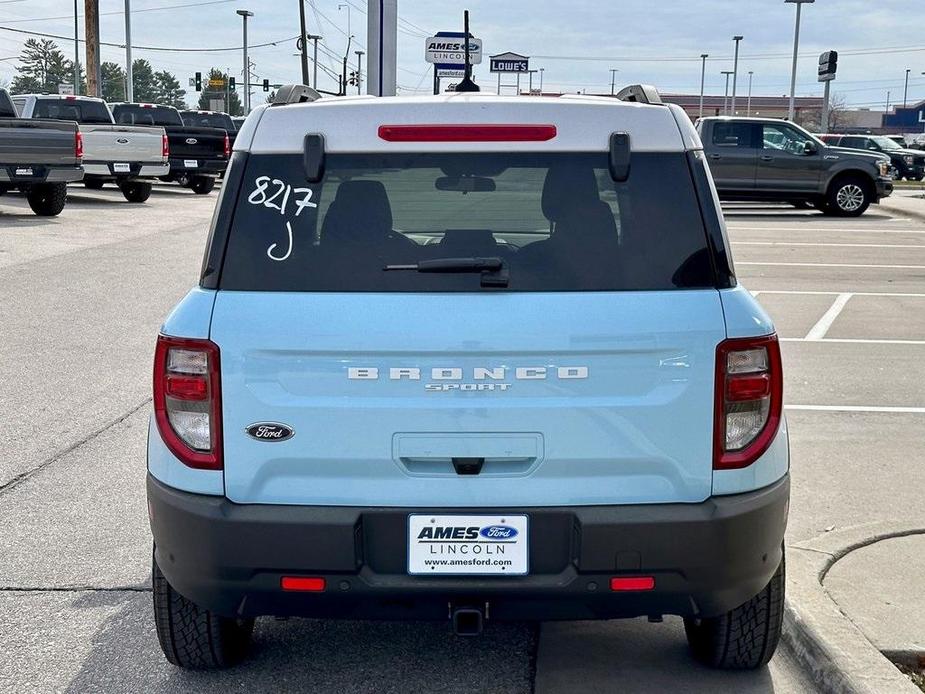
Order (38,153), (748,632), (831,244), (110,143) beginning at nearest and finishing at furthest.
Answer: (748,632) → (831,244) → (38,153) → (110,143)

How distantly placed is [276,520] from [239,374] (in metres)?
0.42

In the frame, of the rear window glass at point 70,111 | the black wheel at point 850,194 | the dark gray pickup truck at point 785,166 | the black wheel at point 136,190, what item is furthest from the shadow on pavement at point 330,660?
the rear window glass at point 70,111

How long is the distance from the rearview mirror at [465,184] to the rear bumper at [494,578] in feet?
3.06

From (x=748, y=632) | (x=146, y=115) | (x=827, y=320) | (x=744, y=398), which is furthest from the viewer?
(x=146, y=115)

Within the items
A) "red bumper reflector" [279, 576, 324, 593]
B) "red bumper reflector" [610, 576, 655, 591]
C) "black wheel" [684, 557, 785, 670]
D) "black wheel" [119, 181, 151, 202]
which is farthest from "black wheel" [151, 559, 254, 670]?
"black wheel" [119, 181, 151, 202]

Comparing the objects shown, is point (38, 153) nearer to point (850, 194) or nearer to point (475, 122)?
point (850, 194)

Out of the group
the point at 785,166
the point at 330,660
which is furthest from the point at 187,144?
the point at 330,660

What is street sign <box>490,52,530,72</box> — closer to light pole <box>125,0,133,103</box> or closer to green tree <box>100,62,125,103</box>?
light pole <box>125,0,133,103</box>

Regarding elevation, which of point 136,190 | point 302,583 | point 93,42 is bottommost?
point 136,190

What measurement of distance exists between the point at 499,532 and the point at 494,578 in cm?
13

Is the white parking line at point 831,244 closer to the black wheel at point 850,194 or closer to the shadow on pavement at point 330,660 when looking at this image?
the black wheel at point 850,194

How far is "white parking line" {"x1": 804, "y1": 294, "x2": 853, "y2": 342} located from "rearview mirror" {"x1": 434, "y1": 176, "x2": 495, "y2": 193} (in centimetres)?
792

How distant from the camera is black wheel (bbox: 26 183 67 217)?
21609 mm

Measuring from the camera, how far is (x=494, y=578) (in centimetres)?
330
